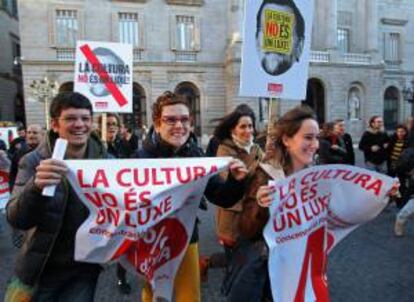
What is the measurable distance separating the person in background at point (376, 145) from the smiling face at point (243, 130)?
5.03 metres

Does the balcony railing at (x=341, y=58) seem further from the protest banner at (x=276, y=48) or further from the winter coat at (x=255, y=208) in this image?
the winter coat at (x=255, y=208)

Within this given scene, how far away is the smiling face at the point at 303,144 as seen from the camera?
8.22ft

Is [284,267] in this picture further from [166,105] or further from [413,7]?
[413,7]

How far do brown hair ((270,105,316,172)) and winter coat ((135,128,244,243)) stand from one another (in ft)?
0.93

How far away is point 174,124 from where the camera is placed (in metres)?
2.73

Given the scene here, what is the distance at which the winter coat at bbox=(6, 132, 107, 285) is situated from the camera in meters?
2.02

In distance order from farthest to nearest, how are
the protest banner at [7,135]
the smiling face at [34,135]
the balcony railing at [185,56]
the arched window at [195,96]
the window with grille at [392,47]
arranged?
the window with grille at [392,47]
the arched window at [195,96]
the balcony railing at [185,56]
the protest banner at [7,135]
the smiling face at [34,135]

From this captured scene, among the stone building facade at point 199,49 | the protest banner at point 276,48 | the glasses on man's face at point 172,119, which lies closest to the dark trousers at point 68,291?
the glasses on man's face at point 172,119

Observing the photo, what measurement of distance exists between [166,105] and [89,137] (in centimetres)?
53

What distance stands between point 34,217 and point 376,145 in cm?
757

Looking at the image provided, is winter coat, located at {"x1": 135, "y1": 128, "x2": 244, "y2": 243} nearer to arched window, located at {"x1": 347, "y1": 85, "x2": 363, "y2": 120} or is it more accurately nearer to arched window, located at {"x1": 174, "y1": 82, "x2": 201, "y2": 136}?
arched window, located at {"x1": 174, "y1": 82, "x2": 201, "y2": 136}

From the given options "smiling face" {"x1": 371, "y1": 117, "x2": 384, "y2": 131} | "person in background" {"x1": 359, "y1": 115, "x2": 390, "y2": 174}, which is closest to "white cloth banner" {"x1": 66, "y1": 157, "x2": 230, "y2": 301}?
"person in background" {"x1": 359, "y1": 115, "x2": 390, "y2": 174}

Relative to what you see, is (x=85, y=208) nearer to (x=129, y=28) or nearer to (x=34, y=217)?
(x=34, y=217)

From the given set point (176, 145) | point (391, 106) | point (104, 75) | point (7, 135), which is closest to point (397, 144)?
point (104, 75)
